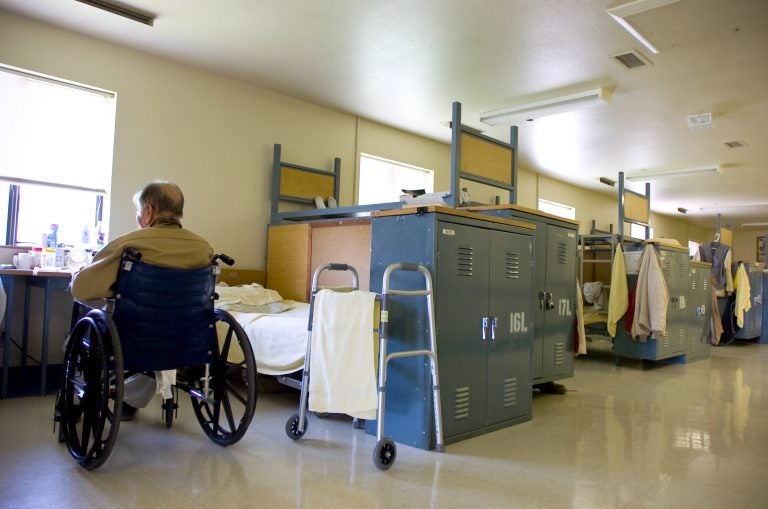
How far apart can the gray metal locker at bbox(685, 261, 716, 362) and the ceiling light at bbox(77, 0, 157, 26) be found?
646 cm

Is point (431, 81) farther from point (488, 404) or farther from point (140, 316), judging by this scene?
point (140, 316)

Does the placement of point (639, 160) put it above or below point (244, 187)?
above

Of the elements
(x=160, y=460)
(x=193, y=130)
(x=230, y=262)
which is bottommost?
(x=160, y=460)

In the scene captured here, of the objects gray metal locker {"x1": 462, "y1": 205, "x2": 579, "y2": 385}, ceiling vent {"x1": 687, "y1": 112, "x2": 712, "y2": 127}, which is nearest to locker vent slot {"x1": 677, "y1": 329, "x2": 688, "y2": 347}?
ceiling vent {"x1": 687, "y1": 112, "x2": 712, "y2": 127}

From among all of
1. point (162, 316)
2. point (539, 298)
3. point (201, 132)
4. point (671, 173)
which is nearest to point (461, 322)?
point (539, 298)

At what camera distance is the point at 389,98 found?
18.8 feet

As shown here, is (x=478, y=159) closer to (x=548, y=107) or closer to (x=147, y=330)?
(x=548, y=107)

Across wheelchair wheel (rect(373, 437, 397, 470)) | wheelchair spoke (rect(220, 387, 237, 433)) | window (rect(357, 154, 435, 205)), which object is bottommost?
wheelchair wheel (rect(373, 437, 397, 470))

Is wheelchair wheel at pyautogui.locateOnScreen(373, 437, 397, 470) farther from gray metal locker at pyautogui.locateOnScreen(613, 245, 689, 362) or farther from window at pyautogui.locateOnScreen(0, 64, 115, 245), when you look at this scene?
gray metal locker at pyautogui.locateOnScreen(613, 245, 689, 362)

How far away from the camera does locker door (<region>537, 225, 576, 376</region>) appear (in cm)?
421

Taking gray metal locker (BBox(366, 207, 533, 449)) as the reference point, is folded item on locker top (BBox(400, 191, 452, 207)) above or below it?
above

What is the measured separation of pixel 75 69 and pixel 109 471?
3375 mm

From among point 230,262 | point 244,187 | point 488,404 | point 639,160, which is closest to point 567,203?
point 639,160

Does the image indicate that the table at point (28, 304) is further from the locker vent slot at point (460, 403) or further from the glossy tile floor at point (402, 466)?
the locker vent slot at point (460, 403)
